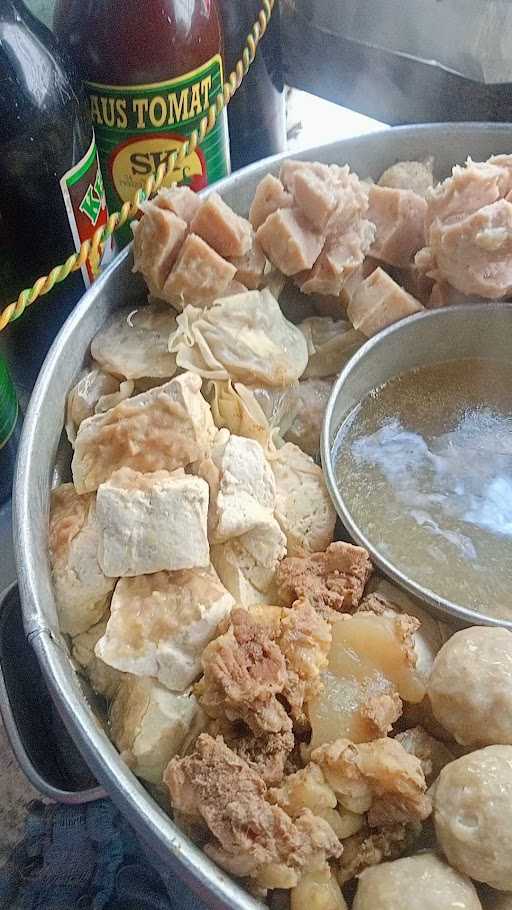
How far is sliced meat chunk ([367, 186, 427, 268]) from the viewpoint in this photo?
1881mm

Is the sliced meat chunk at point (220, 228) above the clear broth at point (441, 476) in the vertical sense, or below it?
above

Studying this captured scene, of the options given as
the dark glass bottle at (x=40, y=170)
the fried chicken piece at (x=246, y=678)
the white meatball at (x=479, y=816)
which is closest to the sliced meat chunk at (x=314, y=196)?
the dark glass bottle at (x=40, y=170)

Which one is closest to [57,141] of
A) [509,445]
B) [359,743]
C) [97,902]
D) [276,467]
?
[276,467]

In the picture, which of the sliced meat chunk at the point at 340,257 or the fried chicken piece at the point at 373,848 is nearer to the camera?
the fried chicken piece at the point at 373,848

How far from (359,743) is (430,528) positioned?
602 millimetres

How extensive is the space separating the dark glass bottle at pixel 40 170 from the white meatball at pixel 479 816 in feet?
4.56

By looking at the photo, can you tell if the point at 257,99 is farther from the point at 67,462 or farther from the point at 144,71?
the point at 67,462

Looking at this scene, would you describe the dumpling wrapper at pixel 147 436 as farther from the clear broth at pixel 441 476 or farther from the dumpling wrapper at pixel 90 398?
the clear broth at pixel 441 476

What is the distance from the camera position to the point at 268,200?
180 cm

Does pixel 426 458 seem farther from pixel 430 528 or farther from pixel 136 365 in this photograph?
pixel 136 365

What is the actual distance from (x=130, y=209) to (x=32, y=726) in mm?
1154

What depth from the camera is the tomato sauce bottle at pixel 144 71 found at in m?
1.72

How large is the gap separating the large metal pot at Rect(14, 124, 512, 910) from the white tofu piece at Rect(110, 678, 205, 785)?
0.04m

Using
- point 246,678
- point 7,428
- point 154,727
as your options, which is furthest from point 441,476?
point 7,428
